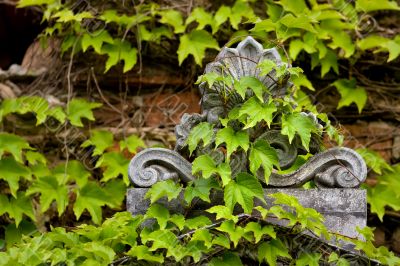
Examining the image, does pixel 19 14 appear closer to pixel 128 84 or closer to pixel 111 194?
pixel 128 84

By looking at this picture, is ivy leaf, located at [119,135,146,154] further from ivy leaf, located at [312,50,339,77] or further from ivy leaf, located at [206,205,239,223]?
ivy leaf, located at [206,205,239,223]

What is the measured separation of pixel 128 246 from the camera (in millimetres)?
2619

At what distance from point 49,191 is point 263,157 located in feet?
4.83

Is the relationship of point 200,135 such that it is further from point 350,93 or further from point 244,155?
point 350,93

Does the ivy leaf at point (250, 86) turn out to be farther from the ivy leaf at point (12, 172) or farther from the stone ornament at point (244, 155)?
the ivy leaf at point (12, 172)

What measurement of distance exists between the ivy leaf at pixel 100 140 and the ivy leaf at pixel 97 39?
470 millimetres

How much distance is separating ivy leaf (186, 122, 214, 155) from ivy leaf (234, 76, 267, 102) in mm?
185

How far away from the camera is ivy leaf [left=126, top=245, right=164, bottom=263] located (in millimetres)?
2453

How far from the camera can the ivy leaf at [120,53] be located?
3912 mm

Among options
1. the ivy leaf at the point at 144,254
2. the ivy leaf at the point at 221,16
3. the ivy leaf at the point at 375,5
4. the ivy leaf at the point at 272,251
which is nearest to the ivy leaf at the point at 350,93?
the ivy leaf at the point at 375,5

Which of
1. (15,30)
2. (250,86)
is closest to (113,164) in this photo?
(250,86)

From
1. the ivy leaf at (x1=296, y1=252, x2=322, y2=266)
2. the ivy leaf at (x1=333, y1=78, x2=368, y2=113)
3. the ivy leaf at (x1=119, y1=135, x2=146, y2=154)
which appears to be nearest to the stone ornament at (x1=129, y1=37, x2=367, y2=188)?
the ivy leaf at (x1=296, y1=252, x2=322, y2=266)

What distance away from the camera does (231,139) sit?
2586 mm

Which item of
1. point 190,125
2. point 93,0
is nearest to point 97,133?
point 93,0
